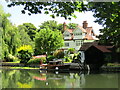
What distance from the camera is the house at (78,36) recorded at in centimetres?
3259

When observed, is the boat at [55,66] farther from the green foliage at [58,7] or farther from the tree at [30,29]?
the tree at [30,29]

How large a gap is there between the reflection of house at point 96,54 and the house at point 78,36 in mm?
10847

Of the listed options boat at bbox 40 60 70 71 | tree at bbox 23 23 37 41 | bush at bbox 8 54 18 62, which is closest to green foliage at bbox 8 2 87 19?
boat at bbox 40 60 70 71

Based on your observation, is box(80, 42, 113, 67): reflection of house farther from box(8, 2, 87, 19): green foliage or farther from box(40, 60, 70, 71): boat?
box(8, 2, 87, 19): green foliage

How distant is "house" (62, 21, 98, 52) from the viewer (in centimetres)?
3259

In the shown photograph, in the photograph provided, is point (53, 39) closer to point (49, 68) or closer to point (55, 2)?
point (49, 68)

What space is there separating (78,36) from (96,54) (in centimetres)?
1240

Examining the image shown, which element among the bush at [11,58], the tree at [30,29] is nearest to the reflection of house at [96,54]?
the bush at [11,58]

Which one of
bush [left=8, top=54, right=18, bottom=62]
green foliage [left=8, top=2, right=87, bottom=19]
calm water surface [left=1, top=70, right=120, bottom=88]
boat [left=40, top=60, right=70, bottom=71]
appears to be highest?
green foliage [left=8, top=2, right=87, bottom=19]

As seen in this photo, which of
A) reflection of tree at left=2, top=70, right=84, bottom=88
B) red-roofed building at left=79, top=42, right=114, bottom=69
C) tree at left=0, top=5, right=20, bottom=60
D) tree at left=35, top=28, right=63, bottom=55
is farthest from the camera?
tree at left=35, top=28, right=63, bottom=55

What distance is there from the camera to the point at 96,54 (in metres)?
20.9

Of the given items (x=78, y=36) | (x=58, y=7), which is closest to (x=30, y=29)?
(x=78, y=36)

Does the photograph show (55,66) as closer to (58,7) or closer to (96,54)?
(96,54)

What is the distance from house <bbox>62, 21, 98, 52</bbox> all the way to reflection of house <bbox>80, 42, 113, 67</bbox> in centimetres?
1085
